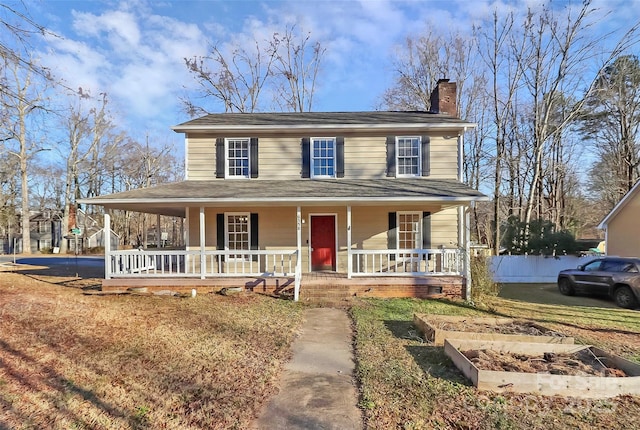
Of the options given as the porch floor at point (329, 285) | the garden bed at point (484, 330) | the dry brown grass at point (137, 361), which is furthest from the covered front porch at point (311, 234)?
the garden bed at point (484, 330)

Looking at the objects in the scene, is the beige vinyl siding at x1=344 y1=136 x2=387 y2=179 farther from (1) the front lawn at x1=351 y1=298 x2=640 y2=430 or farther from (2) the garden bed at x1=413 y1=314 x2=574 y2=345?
(1) the front lawn at x1=351 y1=298 x2=640 y2=430

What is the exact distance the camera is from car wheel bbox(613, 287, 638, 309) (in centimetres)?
1017

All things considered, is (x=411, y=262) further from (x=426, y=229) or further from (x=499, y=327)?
(x=499, y=327)

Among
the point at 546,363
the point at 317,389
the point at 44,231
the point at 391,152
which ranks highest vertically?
the point at 391,152

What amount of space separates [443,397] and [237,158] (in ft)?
35.7

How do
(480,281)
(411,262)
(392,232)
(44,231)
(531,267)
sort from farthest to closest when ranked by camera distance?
(44,231) → (531,267) → (392,232) → (411,262) → (480,281)

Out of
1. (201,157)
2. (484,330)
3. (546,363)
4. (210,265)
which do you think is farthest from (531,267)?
(201,157)

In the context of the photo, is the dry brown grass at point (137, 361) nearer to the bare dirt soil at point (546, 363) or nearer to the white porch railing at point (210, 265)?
the white porch railing at point (210, 265)

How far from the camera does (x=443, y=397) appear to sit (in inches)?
164

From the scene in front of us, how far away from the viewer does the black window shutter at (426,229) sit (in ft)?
40.9

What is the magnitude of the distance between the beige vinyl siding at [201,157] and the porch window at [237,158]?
0.54 metres

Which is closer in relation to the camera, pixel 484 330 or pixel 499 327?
pixel 484 330

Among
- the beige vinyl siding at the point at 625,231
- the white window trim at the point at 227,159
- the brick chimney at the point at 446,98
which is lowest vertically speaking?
the beige vinyl siding at the point at 625,231

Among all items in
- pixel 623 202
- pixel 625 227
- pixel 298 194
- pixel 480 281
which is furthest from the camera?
pixel 625 227
